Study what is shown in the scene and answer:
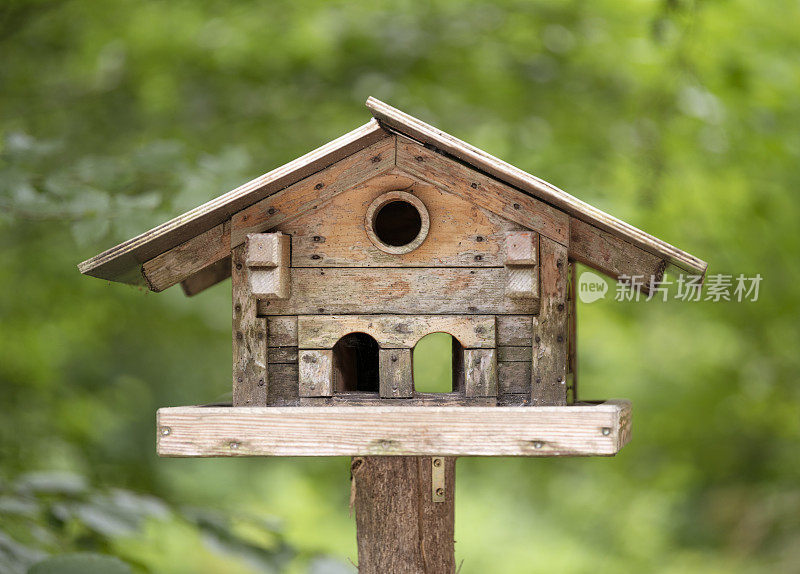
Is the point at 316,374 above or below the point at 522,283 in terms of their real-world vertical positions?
below

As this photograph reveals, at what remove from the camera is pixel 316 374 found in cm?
218

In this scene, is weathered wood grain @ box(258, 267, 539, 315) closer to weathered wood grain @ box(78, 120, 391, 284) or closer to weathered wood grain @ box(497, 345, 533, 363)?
weathered wood grain @ box(497, 345, 533, 363)

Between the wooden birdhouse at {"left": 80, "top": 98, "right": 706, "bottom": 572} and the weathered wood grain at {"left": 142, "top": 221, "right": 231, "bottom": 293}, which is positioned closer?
the wooden birdhouse at {"left": 80, "top": 98, "right": 706, "bottom": 572}

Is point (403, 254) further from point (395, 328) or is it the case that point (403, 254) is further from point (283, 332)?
point (283, 332)

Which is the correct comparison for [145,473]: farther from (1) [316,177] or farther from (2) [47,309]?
(1) [316,177]

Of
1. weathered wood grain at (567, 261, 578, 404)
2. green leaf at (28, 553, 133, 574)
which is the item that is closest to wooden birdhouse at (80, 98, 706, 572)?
weathered wood grain at (567, 261, 578, 404)

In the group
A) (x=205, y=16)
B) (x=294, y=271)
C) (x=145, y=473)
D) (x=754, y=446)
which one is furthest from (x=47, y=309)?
(x=754, y=446)

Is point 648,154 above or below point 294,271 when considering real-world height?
above

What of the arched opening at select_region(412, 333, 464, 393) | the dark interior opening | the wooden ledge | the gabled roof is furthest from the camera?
the arched opening at select_region(412, 333, 464, 393)

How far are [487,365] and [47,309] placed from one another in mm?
3276

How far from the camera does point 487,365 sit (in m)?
2.13

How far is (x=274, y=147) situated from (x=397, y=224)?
61.6 inches

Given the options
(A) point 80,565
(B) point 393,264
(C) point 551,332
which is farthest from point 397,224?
(A) point 80,565

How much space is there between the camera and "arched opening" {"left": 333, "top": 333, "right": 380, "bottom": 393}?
2.31m
